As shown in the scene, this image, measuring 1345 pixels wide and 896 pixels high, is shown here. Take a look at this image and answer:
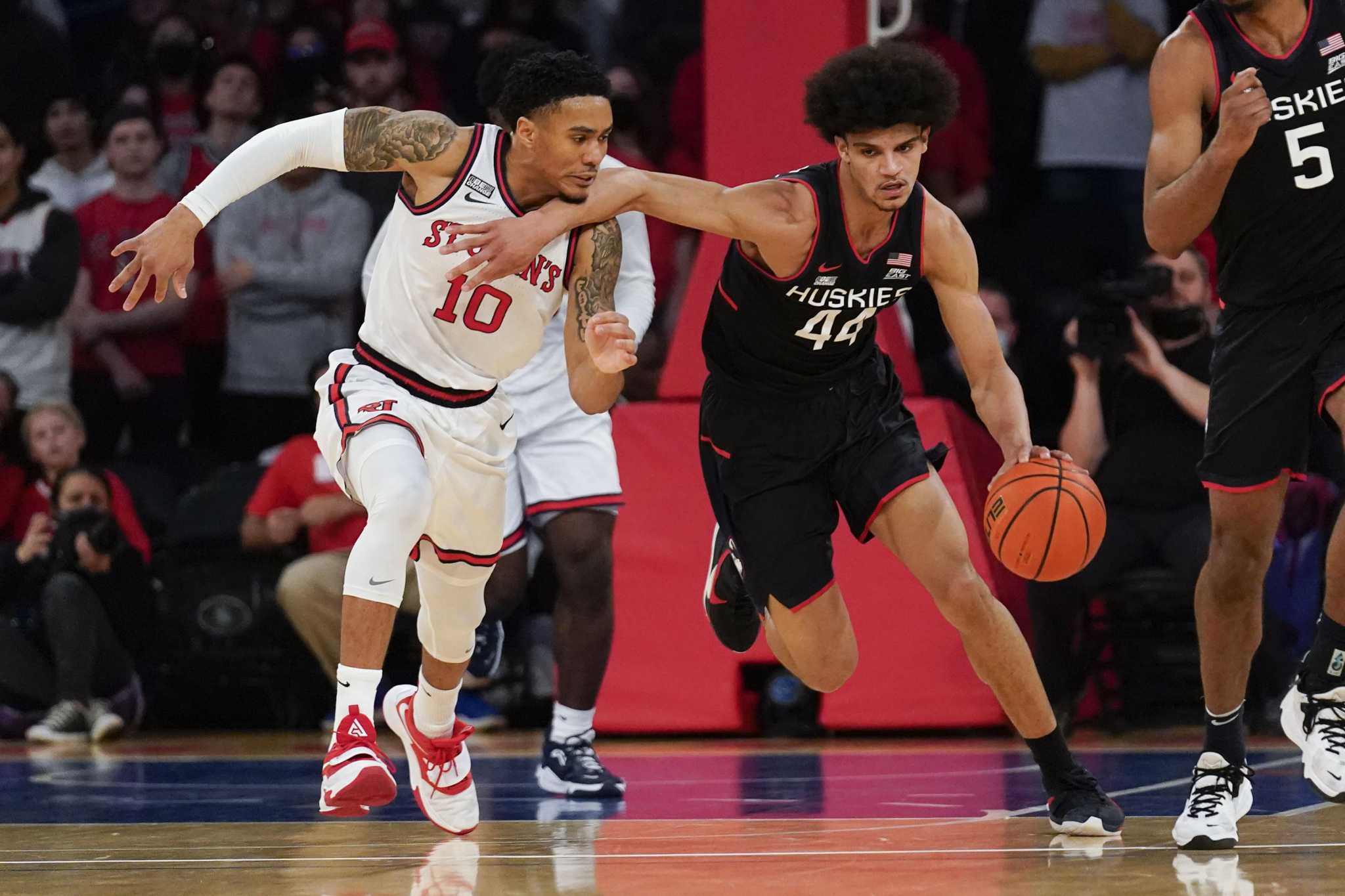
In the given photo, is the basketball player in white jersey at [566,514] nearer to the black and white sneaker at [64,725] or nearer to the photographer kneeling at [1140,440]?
the photographer kneeling at [1140,440]

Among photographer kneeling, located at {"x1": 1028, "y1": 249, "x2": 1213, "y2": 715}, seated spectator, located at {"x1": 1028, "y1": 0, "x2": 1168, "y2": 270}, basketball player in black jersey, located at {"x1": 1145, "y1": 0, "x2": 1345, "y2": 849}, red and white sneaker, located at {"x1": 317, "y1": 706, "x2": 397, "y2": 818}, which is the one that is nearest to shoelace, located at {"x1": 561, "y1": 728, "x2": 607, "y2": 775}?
red and white sneaker, located at {"x1": 317, "y1": 706, "x2": 397, "y2": 818}

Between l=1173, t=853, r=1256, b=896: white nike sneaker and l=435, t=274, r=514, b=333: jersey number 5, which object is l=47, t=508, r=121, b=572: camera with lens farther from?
l=1173, t=853, r=1256, b=896: white nike sneaker

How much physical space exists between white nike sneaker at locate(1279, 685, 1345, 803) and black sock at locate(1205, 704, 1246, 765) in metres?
0.23

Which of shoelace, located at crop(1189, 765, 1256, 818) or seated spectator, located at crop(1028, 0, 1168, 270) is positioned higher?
seated spectator, located at crop(1028, 0, 1168, 270)

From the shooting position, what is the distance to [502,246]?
479 cm

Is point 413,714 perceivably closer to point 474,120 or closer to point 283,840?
point 283,840

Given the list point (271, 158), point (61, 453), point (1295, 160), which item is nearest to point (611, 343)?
point (271, 158)

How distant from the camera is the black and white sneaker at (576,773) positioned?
6.04 m

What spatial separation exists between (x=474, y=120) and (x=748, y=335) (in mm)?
5465

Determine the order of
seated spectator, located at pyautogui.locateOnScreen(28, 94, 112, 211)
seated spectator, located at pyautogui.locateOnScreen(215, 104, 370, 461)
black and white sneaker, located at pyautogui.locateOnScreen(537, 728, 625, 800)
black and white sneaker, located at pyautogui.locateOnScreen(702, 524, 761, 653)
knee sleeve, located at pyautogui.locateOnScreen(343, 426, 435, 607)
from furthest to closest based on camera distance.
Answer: seated spectator, located at pyautogui.locateOnScreen(28, 94, 112, 211), seated spectator, located at pyautogui.locateOnScreen(215, 104, 370, 461), black and white sneaker, located at pyautogui.locateOnScreen(537, 728, 625, 800), black and white sneaker, located at pyautogui.locateOnScreen(702, 524, 761, 653), knee sleeve, located at pyautogui.locateOnScreen(343, 426, 435, 607)

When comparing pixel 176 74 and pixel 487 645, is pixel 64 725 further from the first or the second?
pixel 176 74

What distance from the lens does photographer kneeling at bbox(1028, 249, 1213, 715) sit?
7750 mm

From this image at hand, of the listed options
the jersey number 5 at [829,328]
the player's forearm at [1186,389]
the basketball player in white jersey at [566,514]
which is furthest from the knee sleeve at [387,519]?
the player's forearm at [1186,389]

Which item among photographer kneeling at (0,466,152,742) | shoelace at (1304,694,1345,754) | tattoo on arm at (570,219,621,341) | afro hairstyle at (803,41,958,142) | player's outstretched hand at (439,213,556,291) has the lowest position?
photographer kneeling at (0,466,152,742)
